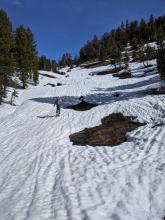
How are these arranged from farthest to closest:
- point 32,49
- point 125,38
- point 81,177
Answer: point 125,38
point 32,49
point 81,177

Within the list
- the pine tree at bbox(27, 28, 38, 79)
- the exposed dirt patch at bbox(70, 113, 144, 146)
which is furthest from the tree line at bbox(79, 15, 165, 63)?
the exposed dirt patch at bbox(70, 113, 144, 146)

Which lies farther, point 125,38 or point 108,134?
point 125,38

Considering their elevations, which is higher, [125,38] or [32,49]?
[125,38]

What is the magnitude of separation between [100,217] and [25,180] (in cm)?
475

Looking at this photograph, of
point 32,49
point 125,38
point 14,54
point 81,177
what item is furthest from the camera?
point 125,38

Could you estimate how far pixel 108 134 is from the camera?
1780cm

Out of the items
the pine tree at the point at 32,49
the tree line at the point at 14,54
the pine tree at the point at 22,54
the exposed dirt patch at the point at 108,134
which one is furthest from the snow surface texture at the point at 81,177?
the pine tree at the point at 32,49

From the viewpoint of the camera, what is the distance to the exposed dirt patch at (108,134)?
1633 cm

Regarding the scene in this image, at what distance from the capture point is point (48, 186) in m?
10.6

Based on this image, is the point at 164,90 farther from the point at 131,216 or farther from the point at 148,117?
the point at 131,216

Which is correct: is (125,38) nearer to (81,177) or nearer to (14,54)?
(14,54)

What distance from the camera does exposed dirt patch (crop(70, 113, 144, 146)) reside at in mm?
16328

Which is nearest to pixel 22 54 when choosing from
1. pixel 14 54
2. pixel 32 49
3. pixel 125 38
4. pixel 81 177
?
pixel 14 54

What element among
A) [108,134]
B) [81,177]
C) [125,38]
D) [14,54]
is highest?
[125,38]
